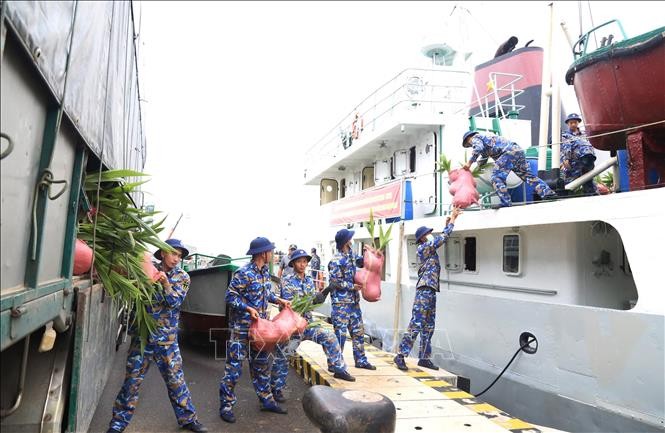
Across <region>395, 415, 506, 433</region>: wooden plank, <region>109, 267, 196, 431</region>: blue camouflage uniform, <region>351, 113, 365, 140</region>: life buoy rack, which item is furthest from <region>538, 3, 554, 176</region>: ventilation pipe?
<region>351, 113, 365, 140</region>: life buoy rack

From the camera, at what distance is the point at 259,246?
421 cm

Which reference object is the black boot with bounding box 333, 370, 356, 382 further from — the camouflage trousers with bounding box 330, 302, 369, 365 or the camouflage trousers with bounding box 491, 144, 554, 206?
the camouflage trousers with bounding box 491, 144, 554, 206

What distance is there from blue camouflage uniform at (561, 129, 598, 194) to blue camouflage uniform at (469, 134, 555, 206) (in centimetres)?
46

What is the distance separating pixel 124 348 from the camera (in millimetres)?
8109

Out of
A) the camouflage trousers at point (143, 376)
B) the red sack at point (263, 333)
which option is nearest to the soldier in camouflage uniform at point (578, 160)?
the red sack at point (263, 333)

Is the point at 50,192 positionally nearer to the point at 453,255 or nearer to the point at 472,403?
the point at 472,403

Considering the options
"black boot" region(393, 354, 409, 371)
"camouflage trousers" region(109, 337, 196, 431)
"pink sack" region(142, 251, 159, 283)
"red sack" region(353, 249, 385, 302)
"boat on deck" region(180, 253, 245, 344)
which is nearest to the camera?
"pink sack" region(142, 251, 159, 283)

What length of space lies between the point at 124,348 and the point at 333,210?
5171 millimetres

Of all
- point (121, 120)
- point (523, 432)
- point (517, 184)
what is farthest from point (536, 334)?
point (121, 120)

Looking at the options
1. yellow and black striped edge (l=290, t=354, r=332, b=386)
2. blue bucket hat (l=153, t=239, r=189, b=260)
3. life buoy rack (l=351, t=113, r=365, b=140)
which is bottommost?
yellow and black striped edge (l=290, t=354, r=332, b=386)

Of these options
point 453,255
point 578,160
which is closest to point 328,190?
point 453,255

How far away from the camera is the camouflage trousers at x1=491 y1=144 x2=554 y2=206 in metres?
5.70

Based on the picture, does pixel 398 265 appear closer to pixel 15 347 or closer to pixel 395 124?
pixel 395 124

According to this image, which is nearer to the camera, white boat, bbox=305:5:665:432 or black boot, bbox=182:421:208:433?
black boot, bbox=182:421:208:433
